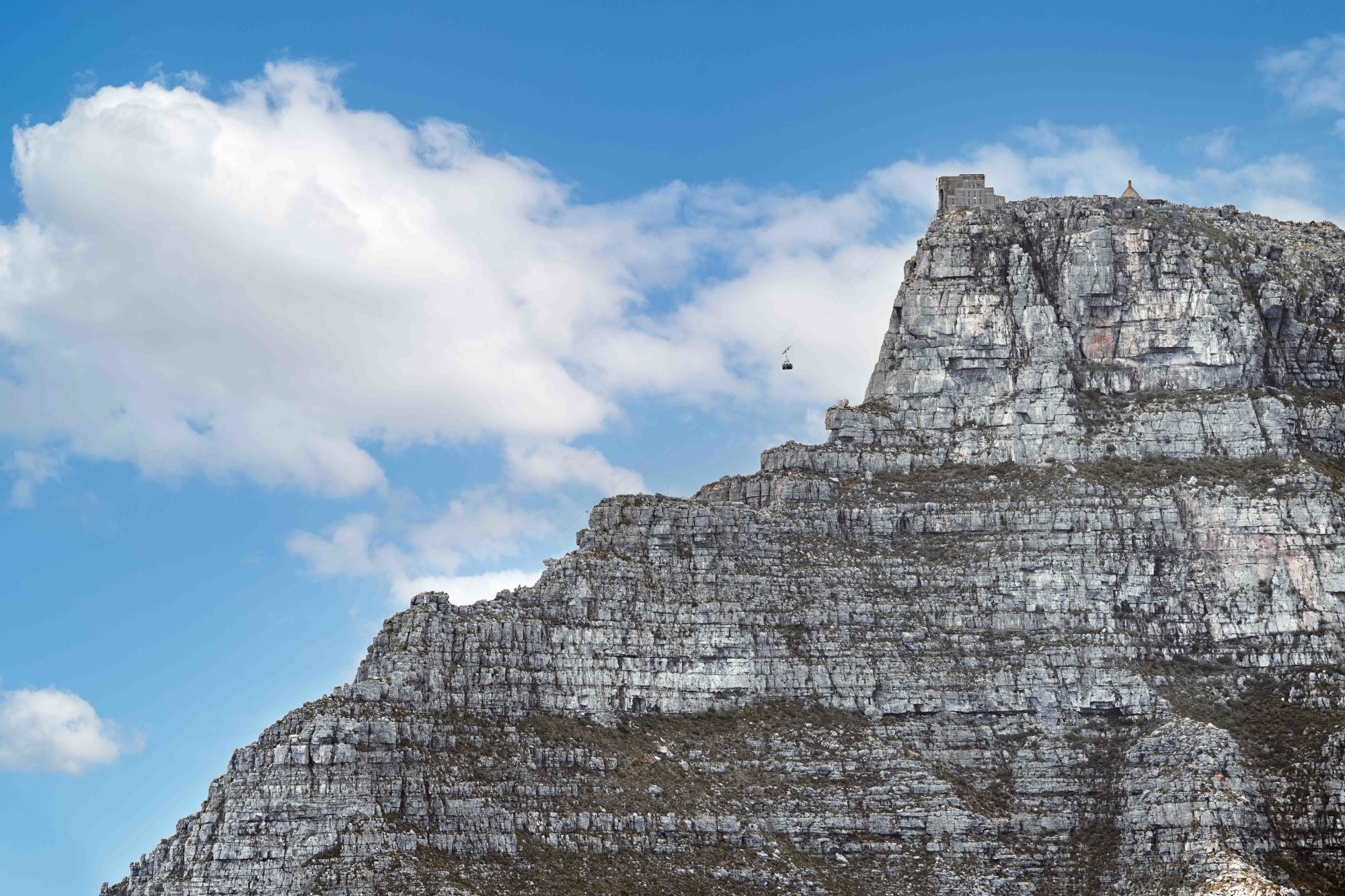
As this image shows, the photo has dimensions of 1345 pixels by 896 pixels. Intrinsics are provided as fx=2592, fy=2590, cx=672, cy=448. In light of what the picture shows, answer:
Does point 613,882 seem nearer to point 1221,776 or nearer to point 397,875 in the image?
point 397,875

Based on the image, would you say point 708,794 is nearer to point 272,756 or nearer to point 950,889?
point 950,889

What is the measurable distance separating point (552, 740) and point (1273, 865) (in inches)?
2171

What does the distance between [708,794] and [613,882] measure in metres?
13.5

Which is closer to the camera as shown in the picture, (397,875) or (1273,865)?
(397,875)

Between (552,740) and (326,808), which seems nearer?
(326,808)

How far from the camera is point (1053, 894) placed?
645 feet

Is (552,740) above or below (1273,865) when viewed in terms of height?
above

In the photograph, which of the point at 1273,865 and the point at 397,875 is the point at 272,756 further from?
the point at 1273,865

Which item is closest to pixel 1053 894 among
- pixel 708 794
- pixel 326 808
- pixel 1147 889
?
pixel 1147 889

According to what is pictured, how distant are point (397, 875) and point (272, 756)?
529 inches

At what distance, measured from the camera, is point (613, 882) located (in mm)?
189250

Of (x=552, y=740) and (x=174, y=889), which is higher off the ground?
(x=552, y=740)

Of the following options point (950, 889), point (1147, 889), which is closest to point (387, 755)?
point (950, 889)

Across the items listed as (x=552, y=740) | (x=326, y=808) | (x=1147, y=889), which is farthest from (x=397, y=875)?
(x=1147, y=889)
